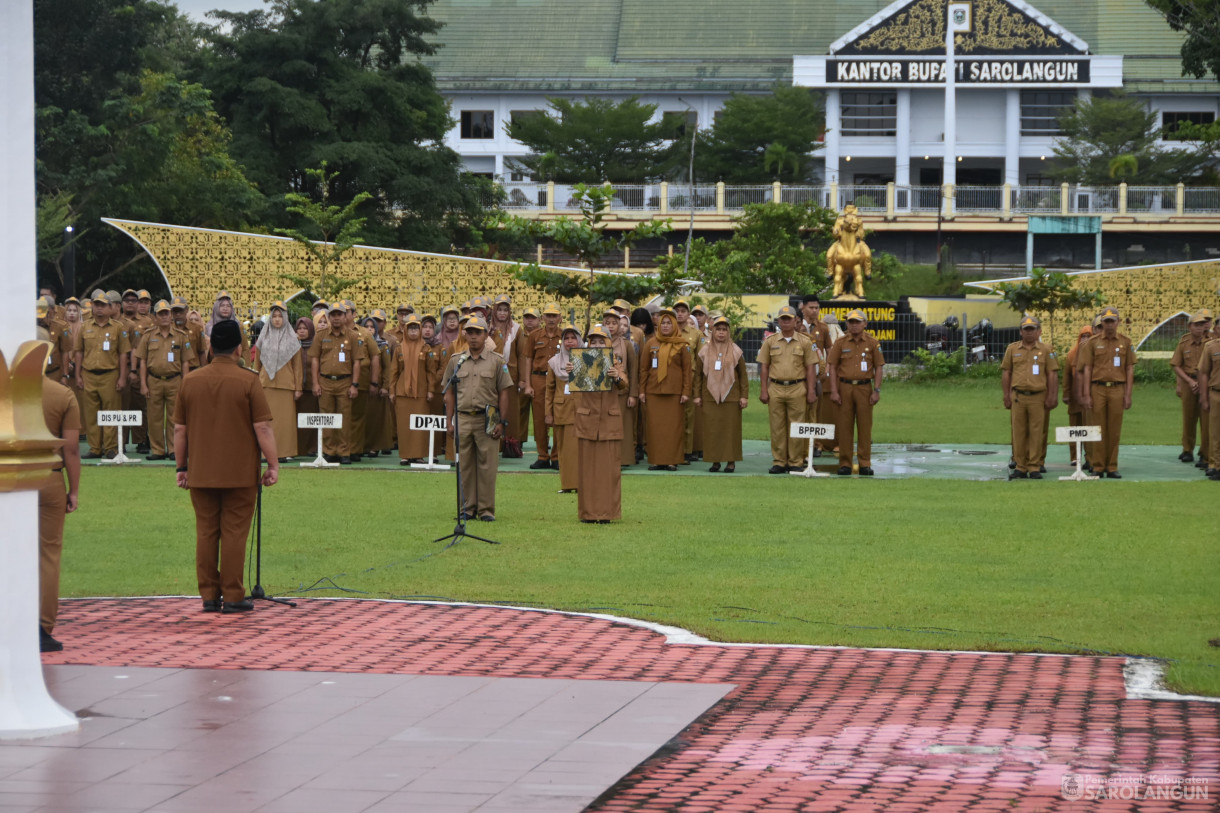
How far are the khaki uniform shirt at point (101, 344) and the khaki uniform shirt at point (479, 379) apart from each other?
869 centimetres

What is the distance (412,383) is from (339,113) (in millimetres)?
25731

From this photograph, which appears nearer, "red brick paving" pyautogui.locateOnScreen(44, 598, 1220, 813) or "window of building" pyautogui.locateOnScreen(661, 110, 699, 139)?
"red brick paving" pyautogui.locateOnScreen(44, 598, 1220, 813)

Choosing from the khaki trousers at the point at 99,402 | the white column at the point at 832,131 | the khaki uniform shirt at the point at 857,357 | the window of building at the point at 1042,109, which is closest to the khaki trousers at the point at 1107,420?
the khaki uniform shirt at the point at 857,357

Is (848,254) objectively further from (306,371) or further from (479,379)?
(479,379)

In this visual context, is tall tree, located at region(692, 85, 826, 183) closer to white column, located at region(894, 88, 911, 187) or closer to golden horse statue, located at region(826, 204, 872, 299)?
white column, located at region(894, 88, 911, 187)

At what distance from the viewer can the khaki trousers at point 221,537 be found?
11039 mm

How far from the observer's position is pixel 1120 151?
6341cm

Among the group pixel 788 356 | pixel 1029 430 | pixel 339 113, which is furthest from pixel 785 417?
pixel 339 113

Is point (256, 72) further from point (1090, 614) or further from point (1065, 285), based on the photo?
point (1090, 614)

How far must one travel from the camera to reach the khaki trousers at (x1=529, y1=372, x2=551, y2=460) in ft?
72.3

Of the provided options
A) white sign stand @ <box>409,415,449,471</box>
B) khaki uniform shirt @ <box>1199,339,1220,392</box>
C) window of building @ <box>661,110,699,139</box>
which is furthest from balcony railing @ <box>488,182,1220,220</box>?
khaki uniform shirt @ <box>1199,339,1220,392</box>

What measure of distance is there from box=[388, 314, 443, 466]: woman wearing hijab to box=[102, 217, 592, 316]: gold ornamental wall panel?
11150 millimetres

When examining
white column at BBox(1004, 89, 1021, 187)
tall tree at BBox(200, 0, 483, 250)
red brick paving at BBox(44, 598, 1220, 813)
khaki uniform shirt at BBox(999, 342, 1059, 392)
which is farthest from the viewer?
white column at BBox(1004, 89, 1021, 187)

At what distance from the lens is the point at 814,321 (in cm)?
2267
